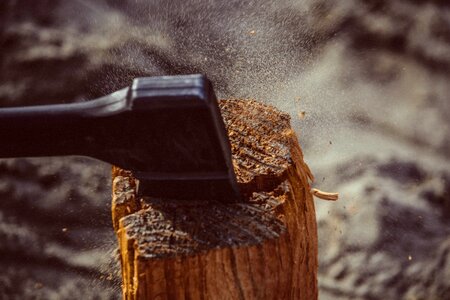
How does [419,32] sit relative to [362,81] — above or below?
above

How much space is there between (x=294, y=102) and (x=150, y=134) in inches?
52.0

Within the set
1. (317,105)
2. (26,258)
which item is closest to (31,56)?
(26,258)

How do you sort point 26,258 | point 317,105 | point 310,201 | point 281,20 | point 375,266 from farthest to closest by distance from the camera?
point 281,20 → point 317,105 → point 26,258 → point 375,266 → point 310,201

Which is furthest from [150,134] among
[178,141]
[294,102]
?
[294,102]

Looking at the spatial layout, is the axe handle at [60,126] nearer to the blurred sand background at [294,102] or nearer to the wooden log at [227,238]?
the wooden log at [227,238]

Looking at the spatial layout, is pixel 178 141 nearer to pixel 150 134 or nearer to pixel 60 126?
pixel 150 134

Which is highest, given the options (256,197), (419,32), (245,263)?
(419,32)

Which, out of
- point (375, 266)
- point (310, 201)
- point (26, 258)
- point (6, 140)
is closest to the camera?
point (6, 140)

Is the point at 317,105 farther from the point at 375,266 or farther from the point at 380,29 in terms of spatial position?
the point at 375,266

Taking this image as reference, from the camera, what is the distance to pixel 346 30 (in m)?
2.29

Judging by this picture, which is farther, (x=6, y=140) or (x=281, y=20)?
(x=281, y=20)

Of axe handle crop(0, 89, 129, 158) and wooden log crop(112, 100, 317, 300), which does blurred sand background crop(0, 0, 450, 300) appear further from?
axe handle crop(0, 89, 129, 158)

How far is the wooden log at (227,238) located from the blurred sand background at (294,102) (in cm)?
87

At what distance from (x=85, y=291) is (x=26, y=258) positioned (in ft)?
0.91
